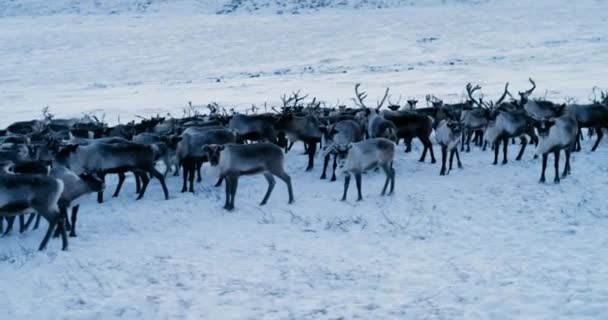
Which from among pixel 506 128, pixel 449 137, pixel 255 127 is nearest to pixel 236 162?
pixel 255 127

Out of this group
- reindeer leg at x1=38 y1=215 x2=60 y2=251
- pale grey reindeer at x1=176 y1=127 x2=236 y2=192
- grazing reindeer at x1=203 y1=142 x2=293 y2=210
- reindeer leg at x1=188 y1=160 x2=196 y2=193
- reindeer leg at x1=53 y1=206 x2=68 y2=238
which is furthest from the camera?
pale grey reindeer at x1=176 y1=127 x2=236 y2=192

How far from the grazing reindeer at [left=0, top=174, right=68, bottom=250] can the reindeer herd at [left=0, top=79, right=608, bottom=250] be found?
0.01 meters

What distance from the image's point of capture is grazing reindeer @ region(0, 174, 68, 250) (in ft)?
27.3

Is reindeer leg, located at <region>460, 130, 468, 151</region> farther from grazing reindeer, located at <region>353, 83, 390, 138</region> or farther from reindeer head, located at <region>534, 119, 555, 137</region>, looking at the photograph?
reindeer head, located at <region>534, 119, 555, 137</region>

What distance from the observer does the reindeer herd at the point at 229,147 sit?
367 inches

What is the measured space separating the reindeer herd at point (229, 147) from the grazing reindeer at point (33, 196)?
0.01m

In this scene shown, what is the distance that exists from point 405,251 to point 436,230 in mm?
1043

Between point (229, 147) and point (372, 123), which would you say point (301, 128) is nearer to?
point (372, 123)

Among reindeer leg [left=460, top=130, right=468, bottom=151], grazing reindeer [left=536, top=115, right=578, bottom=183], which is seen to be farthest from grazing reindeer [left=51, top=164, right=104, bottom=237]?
reindeer leg [left=460, top=130, right=468, bottom=151]

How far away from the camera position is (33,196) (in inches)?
332

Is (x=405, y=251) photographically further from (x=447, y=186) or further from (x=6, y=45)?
(x=6, y=45)

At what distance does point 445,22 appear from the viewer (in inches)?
1914

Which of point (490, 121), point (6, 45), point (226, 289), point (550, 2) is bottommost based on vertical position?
point (226, 289)

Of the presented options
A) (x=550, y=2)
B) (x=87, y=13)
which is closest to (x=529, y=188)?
(x=550, y=2)
